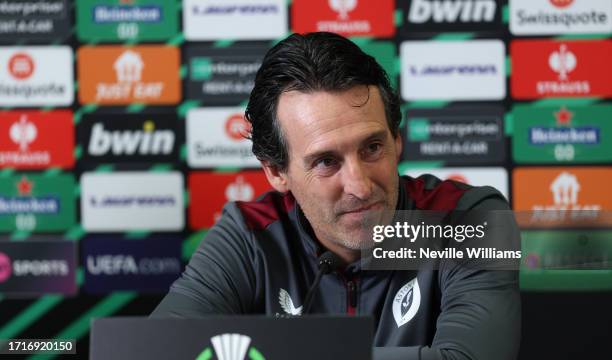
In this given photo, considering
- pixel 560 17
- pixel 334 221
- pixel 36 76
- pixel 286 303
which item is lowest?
pixel 286 303

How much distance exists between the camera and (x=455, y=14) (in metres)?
2.16

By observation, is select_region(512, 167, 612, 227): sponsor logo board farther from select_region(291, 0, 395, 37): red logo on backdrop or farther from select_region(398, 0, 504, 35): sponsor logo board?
select_region(291, 0, 395, 37): red logo on backdrop

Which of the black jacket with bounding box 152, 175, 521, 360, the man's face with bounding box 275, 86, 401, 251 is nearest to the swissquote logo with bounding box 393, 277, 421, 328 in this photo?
the black jacket with bounding box 152, 175, 521, 360

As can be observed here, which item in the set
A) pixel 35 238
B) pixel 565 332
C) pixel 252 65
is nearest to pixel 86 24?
pixel 252 65

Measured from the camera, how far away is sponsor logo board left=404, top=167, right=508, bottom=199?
216 cm

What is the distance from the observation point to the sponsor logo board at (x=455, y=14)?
216 centimetres

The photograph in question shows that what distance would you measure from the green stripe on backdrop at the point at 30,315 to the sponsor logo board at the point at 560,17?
1641 mm

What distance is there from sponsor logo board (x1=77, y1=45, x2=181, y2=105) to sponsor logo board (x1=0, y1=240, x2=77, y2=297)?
1.54 feet

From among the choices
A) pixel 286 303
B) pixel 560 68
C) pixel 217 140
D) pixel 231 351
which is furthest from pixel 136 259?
pixel 231 351

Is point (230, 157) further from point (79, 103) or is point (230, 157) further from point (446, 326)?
point (446, 326)

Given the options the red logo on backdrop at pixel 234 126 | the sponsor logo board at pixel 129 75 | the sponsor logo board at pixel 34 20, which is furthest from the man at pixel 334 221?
the sponsor logo board at pixel 34 20

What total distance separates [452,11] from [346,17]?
1.06 feet

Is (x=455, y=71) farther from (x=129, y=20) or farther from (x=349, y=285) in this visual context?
(x=349, y=285)

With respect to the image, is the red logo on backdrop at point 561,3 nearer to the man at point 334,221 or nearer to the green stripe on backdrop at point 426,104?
the green stripe on backdrop at point 426,104
